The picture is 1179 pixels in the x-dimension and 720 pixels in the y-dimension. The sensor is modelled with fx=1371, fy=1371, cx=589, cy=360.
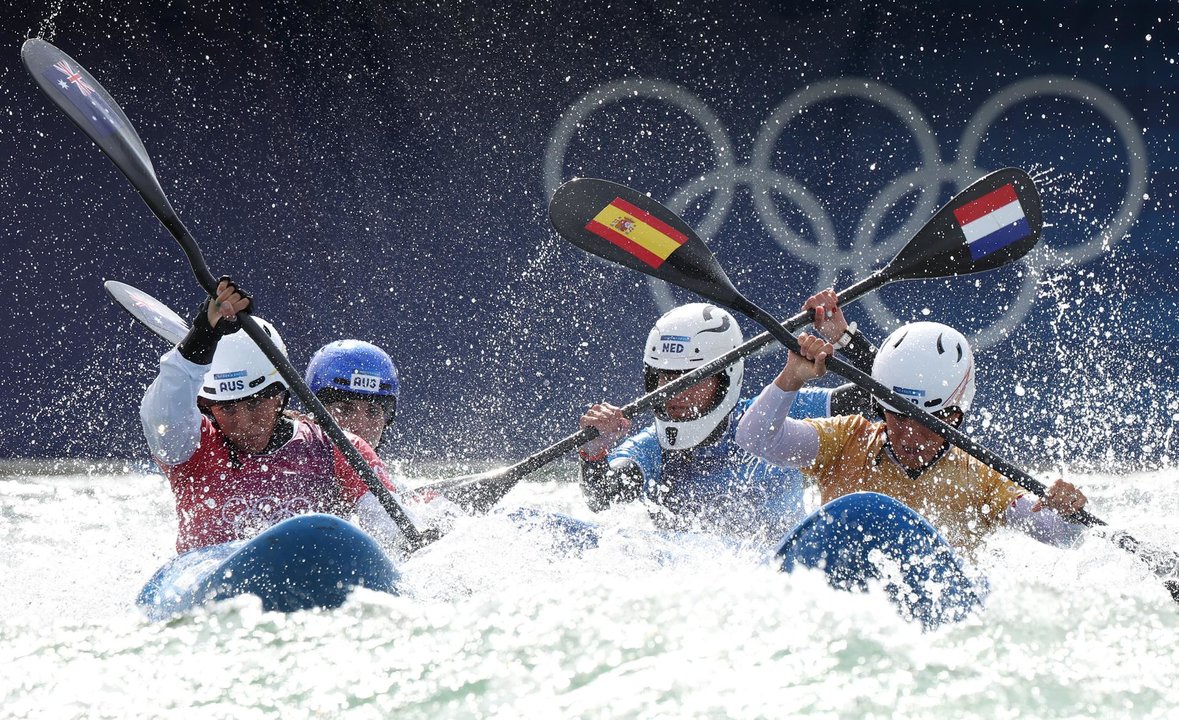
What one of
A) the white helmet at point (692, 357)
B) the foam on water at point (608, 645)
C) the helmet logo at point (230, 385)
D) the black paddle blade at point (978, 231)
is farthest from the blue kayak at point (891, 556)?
the helmet logo at point (230, 385)

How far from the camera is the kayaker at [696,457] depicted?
15.8 feet

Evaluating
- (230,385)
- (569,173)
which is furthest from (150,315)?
(569,173)

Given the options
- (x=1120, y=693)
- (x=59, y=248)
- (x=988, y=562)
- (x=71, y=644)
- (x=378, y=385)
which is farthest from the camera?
(x=59, y=248)

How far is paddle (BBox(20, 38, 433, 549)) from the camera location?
4.29 m

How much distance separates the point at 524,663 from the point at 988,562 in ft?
5.60

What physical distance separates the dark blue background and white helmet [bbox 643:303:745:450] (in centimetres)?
310

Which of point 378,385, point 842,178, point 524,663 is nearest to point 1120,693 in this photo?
point 524,663

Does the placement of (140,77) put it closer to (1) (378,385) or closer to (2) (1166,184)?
(1) (378,385)

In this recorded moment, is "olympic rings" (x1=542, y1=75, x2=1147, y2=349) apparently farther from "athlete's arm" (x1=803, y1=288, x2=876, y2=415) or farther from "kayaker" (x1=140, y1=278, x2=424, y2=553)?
"kayaker" (x1=140, y1=278, x2=424, y2=553)

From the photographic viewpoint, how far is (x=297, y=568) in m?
3.69

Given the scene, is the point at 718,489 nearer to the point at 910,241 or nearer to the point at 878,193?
the point at 910,241

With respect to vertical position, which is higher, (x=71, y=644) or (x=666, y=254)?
(x=666, y=254)

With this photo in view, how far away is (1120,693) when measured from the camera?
322 centimetres

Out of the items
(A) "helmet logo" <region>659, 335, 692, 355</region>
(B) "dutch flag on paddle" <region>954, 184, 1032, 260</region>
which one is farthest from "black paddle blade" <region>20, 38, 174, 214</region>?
(B) "dutch flag on paddle" <region>954, 184, 1032, 260</region>
